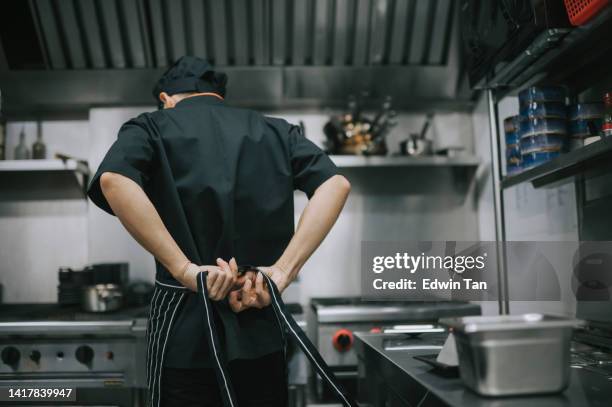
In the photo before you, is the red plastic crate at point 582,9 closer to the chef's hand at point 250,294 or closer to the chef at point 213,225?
the chef at point 213,225

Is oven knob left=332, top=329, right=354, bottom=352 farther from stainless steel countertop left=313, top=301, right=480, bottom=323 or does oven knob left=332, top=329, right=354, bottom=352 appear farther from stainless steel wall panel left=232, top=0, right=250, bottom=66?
stainless steel wall panel left=232, top=0, right=250, bottom=66

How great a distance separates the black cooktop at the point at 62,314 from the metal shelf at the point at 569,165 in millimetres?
1416

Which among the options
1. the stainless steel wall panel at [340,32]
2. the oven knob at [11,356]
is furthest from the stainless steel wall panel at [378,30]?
the oven knob at [11,356]

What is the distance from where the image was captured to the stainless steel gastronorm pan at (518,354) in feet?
2.47

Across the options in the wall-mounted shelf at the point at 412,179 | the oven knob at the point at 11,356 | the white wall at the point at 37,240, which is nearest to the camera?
the oven knob at the point at 11,356

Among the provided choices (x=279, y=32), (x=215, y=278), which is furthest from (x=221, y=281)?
(x=279, y=32)

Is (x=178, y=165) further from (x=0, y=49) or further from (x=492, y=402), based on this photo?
(x=0, y=49)

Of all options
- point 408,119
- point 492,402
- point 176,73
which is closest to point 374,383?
point 492,402

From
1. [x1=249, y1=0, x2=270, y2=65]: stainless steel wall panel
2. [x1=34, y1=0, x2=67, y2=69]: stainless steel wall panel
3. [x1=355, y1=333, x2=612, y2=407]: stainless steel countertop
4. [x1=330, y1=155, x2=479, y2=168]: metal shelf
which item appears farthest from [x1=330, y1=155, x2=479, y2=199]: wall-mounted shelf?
[x1=355, y1=333, x2=612, y2=407]: stainless steel countertop

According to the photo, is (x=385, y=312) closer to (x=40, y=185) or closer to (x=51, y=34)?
(x=40, y=185)

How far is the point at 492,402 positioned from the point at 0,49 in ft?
8.49

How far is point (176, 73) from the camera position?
1406mm

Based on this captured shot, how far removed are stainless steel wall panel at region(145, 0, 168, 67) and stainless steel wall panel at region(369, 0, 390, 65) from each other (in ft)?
3.11

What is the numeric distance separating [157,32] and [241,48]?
38cm
